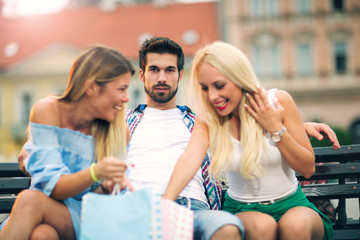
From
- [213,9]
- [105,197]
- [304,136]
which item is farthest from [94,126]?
[213,9]

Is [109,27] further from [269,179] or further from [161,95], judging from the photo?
[269,179]

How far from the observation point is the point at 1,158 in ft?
77.6

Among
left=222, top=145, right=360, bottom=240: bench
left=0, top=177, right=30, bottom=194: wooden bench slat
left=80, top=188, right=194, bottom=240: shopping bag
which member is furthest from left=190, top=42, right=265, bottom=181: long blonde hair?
left=0, top=177, right=30, bottom=194: wooden bench slat

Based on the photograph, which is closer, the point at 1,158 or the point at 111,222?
the point at 111,222

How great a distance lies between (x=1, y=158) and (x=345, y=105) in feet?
62.8

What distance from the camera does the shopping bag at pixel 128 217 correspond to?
209 centimetres

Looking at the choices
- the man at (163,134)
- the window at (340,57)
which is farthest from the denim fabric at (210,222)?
the window at (340,57)

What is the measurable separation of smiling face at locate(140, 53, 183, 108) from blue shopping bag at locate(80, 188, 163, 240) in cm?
143

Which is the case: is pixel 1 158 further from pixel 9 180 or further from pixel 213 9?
pixel 9 180

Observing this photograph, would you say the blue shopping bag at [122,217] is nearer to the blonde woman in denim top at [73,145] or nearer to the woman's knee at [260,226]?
the blonde woman in denim top at [73,145]

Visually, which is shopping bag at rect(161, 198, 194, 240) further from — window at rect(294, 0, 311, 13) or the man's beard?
window at rect(294, 0, 311, 13)

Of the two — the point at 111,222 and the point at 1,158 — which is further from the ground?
the point at 111,222

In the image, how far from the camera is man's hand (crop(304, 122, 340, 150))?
2936 millimetres

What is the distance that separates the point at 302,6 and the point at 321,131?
76.1 feet
